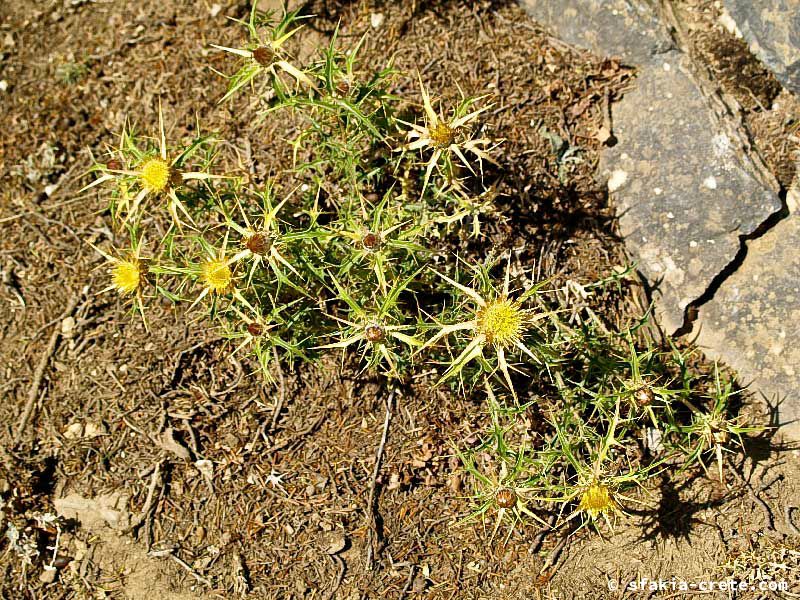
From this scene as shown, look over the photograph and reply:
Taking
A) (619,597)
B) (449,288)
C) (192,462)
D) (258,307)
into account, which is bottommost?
(192,462)

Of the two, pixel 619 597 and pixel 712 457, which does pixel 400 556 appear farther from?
pixel 712 457

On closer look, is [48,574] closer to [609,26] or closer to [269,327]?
[269,327]

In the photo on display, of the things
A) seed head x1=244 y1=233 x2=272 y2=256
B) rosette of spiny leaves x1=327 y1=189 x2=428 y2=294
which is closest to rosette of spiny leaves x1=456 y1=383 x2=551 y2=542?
rosette of spiny leaves x1=327 y1=189 x2=428 y2=294

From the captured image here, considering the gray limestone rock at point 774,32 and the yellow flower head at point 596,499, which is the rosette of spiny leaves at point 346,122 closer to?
the yellow flower head at point 596,499

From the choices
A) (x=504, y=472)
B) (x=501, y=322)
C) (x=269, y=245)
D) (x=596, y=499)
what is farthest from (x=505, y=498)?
(x=269, y=245)

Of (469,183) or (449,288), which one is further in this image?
(469,183)

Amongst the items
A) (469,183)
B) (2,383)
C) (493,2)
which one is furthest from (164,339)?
(493,2)

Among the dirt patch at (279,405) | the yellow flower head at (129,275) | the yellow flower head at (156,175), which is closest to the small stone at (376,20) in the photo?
the dirt patch at (279,405)
